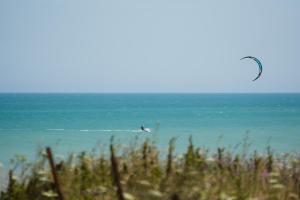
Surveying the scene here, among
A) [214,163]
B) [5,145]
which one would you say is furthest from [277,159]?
[5,145]

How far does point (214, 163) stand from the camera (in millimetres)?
8984

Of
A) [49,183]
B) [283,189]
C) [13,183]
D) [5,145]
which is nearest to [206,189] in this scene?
[283,189]

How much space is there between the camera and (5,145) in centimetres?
5156

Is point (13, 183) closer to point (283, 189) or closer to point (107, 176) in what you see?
point (107, 176)

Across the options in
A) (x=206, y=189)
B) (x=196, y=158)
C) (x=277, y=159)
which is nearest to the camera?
(x=206, y=189)

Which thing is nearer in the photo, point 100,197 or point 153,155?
point 100,197

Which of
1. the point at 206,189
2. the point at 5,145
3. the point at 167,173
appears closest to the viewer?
the point at 206,189

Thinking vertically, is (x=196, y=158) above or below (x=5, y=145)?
above

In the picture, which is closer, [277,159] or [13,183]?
[13,183]

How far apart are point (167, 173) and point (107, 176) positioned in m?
0.99

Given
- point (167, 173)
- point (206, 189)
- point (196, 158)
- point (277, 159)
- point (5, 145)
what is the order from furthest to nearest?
point (5, 145) → point (277, 159) → point (196, 158) → point (167, 173) → point (206, 189)

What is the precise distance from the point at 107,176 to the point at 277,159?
3379 mm

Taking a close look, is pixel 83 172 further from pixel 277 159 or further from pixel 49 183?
pixel 277 159

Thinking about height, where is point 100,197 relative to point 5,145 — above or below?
above
